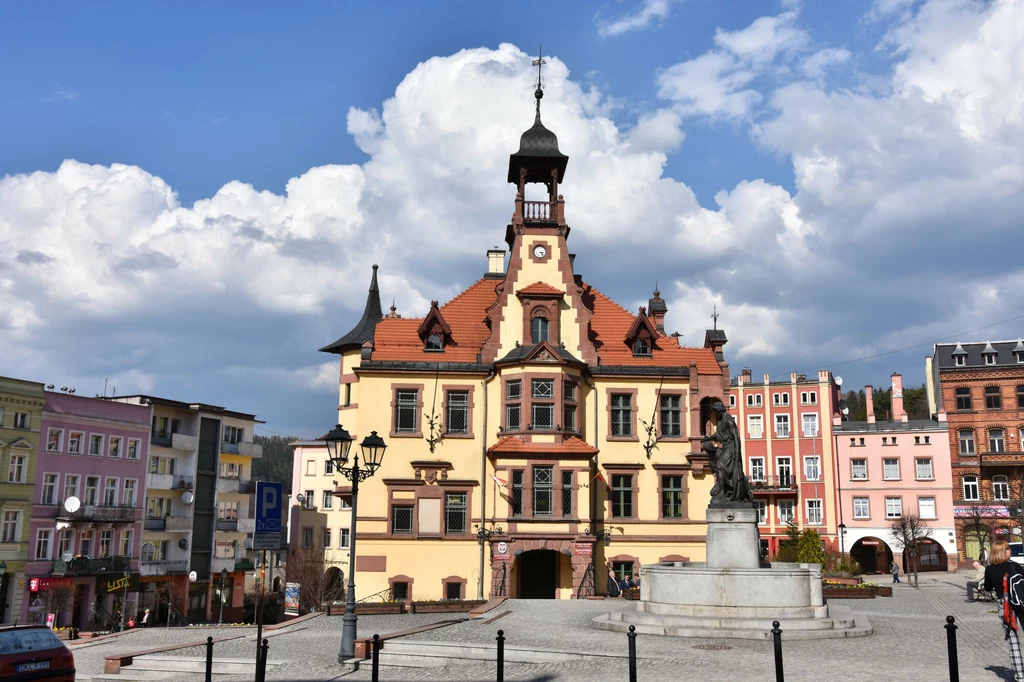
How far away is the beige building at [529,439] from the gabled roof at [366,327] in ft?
7.91

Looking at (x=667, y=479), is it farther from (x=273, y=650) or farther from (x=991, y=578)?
(x=991, y=578)

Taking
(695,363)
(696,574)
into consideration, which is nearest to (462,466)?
(695,363)

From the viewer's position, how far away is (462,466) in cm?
3869

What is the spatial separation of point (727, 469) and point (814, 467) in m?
47.2

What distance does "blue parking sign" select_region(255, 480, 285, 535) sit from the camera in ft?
44.0

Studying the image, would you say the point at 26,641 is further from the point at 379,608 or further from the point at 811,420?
the point at 811,420

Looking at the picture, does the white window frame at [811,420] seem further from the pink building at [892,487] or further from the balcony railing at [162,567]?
the balcony railing at [162,567]

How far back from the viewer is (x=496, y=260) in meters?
47.2

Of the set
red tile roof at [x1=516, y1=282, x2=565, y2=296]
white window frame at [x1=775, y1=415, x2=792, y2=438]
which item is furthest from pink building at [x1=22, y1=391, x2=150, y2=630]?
white window frame at [x1=775, y1=415, x2=792, y2=438]

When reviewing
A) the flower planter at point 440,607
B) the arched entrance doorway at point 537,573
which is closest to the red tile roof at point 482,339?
the arched entrance doorway at point 537,573

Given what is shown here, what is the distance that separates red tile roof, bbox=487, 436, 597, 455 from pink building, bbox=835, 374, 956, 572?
36.4m

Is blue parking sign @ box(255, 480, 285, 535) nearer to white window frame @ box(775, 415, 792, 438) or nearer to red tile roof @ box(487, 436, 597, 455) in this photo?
red tile roof @ box(487, 436, 597, 455)

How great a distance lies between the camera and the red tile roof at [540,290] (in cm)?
3981

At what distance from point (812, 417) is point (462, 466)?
128ft
